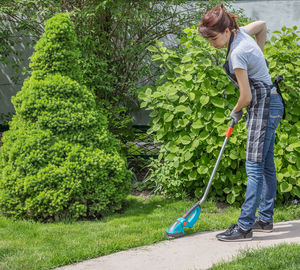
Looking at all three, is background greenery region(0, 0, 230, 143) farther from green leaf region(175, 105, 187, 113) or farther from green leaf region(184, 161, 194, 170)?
green leaf region(184, 161, 194, 170)

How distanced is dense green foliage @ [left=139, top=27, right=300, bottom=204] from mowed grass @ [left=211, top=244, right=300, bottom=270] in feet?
4.72

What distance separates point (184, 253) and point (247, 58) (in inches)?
65.7

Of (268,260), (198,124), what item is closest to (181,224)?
(268,260)

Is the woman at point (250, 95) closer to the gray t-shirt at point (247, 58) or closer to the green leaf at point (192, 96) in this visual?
the gray t-shirt at point (247, 58)

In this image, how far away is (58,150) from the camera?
434cm

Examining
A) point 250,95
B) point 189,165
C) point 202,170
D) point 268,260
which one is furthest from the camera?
point 189,165

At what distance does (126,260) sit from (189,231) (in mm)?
901

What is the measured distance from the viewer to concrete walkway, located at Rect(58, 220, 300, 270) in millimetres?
3148

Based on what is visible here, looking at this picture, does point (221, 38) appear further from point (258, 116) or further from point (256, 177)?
point (256, 177)

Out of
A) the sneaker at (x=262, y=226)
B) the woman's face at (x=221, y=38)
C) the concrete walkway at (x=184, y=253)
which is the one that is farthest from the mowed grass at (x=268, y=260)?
the woman's face at (x=221, y=38)

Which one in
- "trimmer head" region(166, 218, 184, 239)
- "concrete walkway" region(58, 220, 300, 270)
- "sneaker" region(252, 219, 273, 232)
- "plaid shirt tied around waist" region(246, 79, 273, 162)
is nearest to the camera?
"concrete walkway" region(58, 220, 300, 270)

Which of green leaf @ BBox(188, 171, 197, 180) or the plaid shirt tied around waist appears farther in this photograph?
green leaf @ BBox(188, 171, 197, 180)

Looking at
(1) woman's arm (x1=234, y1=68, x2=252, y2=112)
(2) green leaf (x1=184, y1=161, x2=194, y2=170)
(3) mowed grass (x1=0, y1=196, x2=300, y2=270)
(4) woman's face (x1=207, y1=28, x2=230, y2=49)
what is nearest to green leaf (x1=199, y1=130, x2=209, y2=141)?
(2) green leaf (x1=184, y1=161, x2=194, y2=170)

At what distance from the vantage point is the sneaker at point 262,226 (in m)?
3.93
